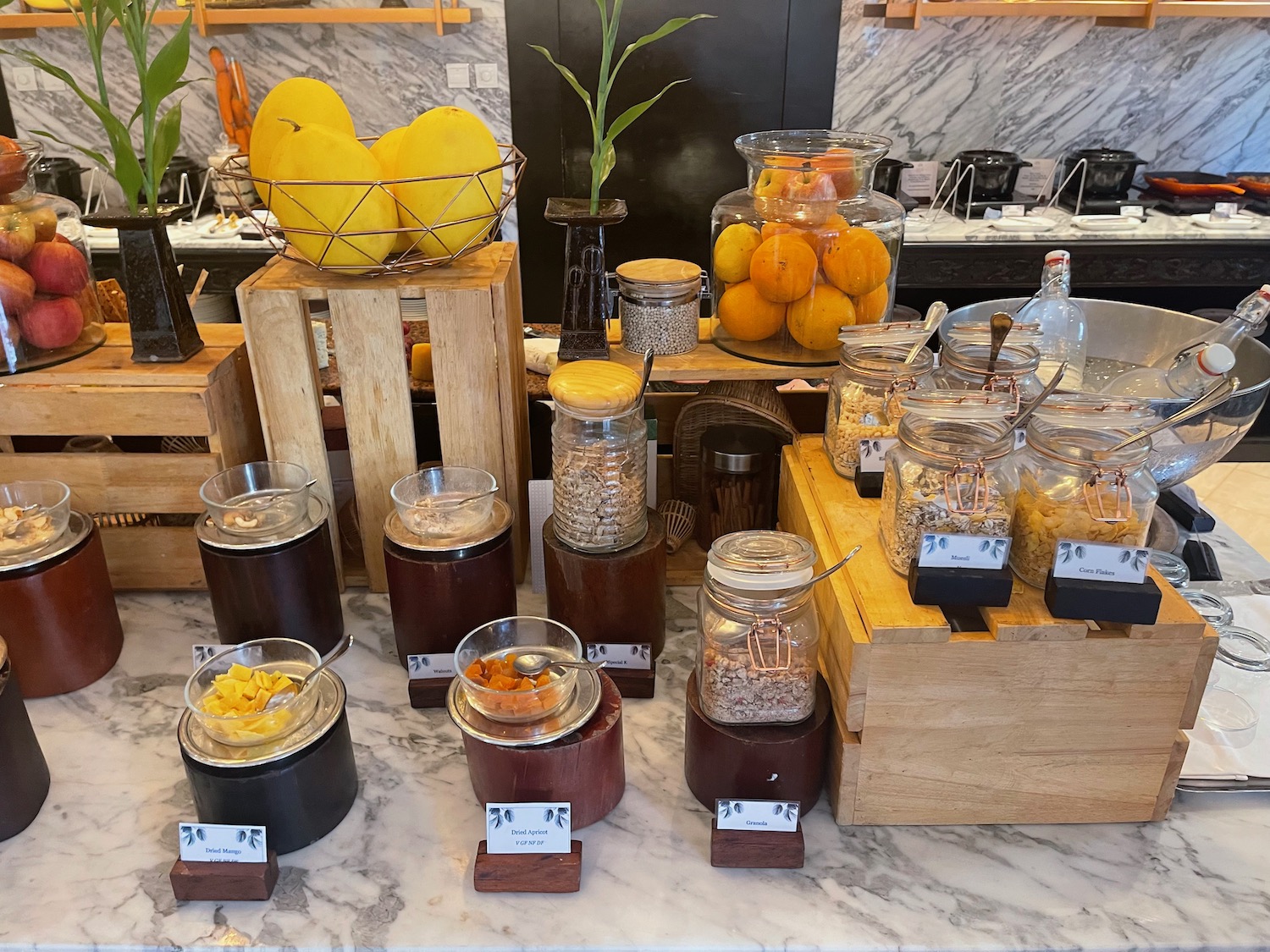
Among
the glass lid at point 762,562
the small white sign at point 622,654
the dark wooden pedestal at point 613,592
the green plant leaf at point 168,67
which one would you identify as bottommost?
the small white sign at point 622,654

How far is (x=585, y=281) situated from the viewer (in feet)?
3.80

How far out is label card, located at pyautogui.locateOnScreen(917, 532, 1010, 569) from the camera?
2.68 feet

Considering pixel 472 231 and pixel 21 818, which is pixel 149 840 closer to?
pixel 21 818

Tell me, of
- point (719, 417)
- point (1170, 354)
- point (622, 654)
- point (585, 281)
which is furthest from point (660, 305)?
point (1170, 354)

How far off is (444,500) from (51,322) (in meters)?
0.51

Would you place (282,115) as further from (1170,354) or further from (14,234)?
(1170,354)

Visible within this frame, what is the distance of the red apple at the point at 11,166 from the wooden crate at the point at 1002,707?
1.00 meters

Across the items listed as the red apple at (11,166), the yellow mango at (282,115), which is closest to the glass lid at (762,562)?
the yellow mango at (282,115)

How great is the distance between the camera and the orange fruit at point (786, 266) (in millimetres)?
1092

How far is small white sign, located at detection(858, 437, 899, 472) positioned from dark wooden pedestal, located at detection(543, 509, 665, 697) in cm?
23

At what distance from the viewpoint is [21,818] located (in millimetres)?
888

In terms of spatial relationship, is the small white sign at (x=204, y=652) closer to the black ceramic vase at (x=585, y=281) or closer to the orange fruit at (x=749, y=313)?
the black ceramic vase at (x=585, y=281)

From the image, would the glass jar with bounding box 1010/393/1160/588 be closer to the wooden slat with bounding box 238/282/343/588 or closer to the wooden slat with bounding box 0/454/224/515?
the wooden slat with bounding box 238/282/343/588

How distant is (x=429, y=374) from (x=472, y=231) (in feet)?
0.96
